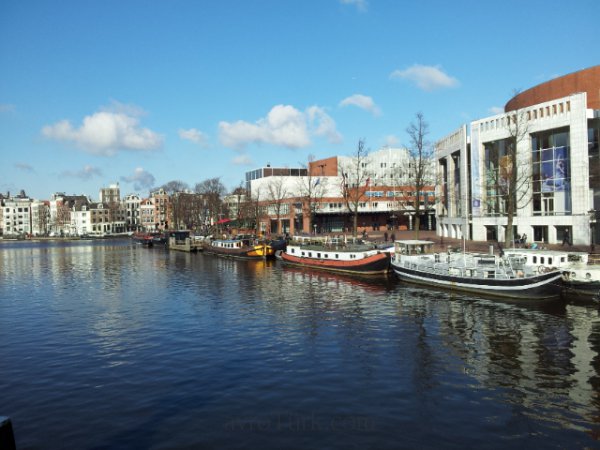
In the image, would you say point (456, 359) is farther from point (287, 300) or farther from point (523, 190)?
point (523, 190)

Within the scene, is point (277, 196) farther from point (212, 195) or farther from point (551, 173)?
point (551, 173)

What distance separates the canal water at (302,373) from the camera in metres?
15.6

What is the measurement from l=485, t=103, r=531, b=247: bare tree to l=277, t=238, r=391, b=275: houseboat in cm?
1551

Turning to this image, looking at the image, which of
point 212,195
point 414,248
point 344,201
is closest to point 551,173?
point 414,248

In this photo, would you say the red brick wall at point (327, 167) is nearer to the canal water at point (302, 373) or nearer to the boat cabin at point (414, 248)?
the boat cabin at point (414, 248)

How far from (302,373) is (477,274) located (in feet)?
75.1

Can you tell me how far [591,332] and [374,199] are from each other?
90.5 m

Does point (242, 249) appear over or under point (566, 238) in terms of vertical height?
under

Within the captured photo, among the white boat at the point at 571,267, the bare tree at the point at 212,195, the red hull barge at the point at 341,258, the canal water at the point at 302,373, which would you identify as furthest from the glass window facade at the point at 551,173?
the bare tree at the point at 212,195

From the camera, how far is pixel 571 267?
1452 inches

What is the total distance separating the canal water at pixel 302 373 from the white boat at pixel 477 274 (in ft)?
5.71

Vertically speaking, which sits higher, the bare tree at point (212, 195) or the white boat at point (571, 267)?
the bare tree at point (212, 195)

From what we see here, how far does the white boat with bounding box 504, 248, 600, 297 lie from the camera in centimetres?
3553

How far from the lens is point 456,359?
22781 millimetres
